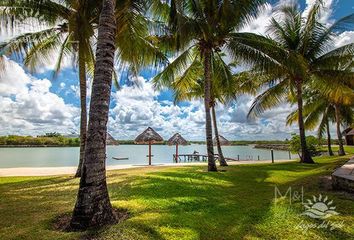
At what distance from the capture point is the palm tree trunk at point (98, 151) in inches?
179

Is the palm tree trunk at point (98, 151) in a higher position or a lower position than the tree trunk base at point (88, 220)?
higher

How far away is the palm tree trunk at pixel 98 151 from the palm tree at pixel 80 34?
11.6ft

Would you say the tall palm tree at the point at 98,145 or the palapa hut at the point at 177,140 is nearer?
the tall palm tree at the point at 98,145

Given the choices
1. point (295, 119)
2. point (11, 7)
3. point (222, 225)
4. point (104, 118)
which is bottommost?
point (222, 225)

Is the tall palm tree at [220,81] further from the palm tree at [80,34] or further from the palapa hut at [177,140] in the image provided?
the palapa hut at [177,140]

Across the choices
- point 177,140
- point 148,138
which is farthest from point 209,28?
point 177,140

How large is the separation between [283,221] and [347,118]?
25.4 m

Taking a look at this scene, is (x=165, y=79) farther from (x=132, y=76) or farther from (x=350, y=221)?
(x=350, y=221)

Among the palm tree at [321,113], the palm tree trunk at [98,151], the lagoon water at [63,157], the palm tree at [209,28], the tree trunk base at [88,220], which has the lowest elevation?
the lagoon water at [63,157]

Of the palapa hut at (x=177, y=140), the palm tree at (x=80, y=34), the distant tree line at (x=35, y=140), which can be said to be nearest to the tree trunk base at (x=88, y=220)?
the palm tree at (x=80, y=34)

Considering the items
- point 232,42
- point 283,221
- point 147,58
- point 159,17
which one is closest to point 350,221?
point 283,221

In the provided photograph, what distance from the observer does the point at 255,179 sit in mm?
10430

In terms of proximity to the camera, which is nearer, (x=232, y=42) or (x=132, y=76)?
(x=132, y=76)

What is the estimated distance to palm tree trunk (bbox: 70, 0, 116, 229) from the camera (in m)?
4.54
